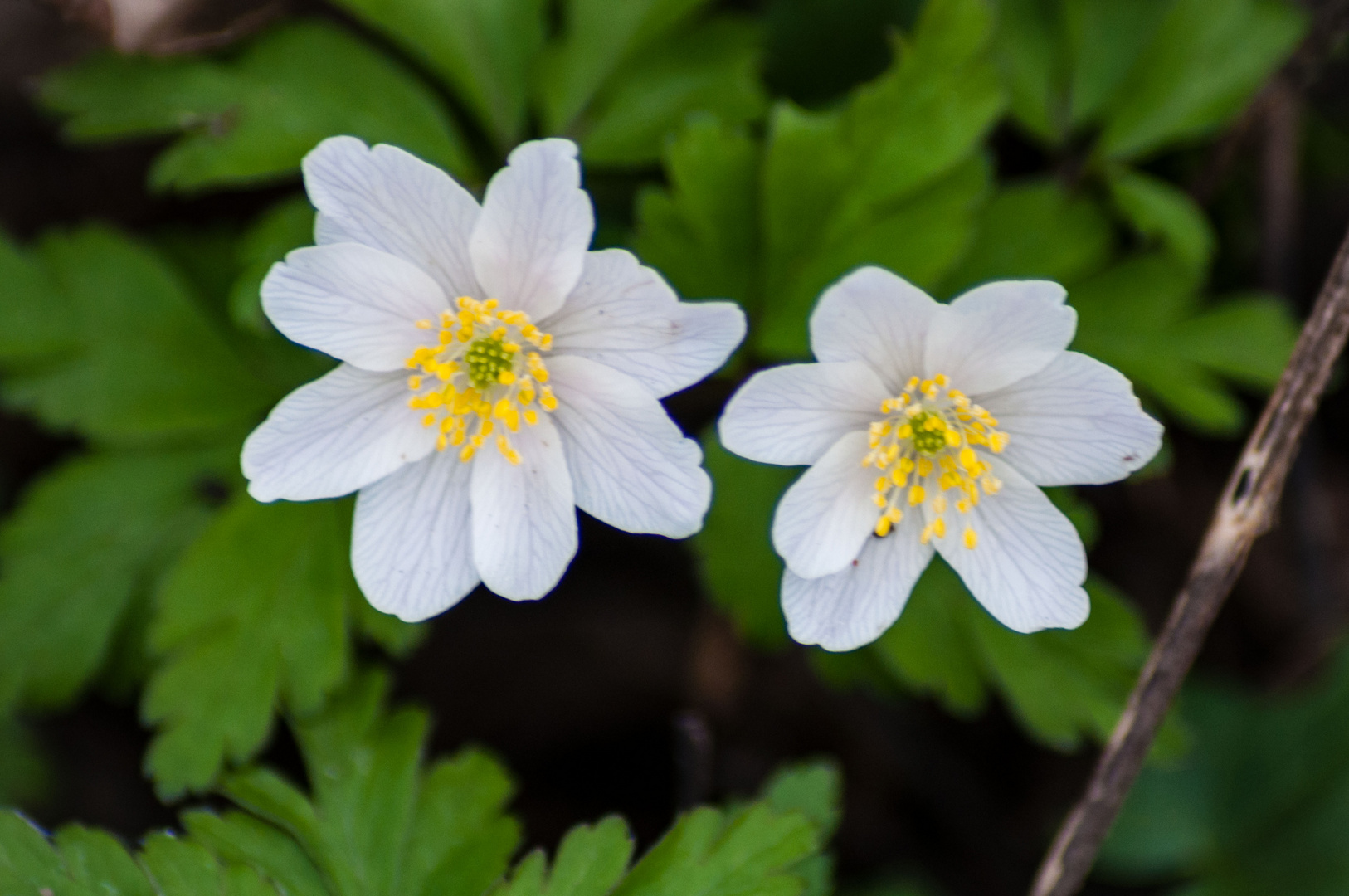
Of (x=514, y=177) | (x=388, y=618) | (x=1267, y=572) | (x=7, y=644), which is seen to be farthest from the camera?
(x=1267, y=572)

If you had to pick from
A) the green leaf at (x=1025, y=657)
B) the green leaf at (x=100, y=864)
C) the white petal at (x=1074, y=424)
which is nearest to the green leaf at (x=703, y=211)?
the white petal at (x=1074, y=424)

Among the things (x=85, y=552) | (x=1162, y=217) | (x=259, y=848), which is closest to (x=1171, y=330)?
(x=1162, y=217)

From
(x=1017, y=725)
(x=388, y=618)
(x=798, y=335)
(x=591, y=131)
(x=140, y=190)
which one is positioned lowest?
(x=1017, y=725)

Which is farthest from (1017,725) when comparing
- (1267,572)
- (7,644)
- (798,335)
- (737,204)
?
(7,644)

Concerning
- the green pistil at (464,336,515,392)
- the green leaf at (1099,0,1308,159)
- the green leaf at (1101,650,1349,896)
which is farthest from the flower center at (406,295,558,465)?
the green leaf at (1101,650,1349,896)

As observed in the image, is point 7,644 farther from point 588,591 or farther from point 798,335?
point 798,335

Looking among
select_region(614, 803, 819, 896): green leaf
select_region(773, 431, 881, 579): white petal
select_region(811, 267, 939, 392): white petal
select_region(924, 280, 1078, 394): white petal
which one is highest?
select_region(811, 267, 939, 392): white petal

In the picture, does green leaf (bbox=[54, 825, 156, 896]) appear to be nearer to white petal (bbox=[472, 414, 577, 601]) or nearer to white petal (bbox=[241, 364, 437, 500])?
white petal (bbox=[241, 364, 437, 500])

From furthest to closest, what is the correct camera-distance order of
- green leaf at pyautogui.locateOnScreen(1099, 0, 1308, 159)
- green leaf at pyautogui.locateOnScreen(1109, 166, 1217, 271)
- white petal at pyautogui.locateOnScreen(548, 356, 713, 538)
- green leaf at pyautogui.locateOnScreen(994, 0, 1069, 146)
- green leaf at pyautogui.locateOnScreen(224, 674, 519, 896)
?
green leaf at pyautogui.locateOnScreen(994, 0, 1069, 146) → green leaf at pyautogui.locateOnScreen(1099, 0, 1308, 159) → green leaf at pyautogui.locateOnScreen(1109, 166, 1217, 271) → green leaf at pyautogui.locateOnScreen(224, 674, 519, 896) → white petal at pyautogui.locateOnScreen(548, 356, 713, 538)

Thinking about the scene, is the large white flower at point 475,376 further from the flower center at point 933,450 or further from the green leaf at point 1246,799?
the green leaf at point 1246,799
